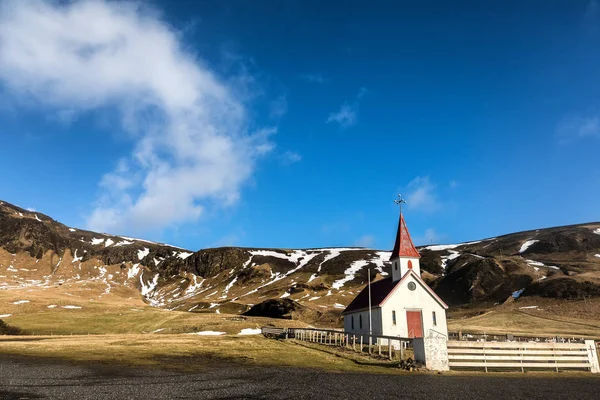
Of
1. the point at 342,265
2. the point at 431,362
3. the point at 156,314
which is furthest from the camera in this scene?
the point at 342,265

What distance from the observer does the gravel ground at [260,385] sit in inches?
614

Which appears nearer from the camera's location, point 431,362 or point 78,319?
point 431,362

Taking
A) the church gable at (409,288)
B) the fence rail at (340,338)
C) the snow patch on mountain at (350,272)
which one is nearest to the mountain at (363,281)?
the snow patch on mountain at (350,272)

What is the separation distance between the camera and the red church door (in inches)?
1871

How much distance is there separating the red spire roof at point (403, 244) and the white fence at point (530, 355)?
972 inches

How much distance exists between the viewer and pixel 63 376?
20.1 metres

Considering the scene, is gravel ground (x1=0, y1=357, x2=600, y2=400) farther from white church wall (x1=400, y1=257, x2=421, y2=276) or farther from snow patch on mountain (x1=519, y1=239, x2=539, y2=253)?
snow patch on mountain (x1=519, y1=239, x2=539, y2=253)

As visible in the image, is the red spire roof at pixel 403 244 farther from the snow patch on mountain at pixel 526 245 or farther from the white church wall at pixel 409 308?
the snow patch on mountain at pixel 526 245

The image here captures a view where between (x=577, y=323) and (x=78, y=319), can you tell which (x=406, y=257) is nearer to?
(x=577, y=323)

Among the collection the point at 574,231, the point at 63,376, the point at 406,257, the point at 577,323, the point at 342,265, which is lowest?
the point at 63,376

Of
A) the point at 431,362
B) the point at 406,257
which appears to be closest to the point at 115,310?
the point at 406,257

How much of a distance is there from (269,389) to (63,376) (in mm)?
11138

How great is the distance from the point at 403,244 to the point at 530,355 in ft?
88.0

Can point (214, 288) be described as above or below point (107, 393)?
above
